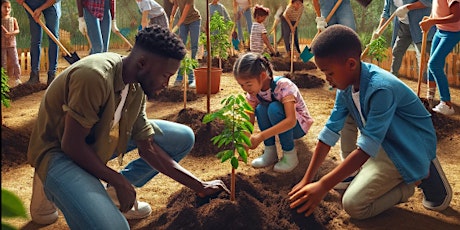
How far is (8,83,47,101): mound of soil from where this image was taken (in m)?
6.61

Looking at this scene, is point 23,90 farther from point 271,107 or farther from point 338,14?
point 271,107

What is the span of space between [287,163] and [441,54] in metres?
2.35

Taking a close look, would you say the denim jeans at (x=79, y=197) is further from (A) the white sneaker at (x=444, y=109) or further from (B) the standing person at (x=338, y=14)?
(B) the standing person at (x=338, y=14)

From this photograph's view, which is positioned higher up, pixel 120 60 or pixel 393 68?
pixel 120 60

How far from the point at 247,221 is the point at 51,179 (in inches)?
40.4

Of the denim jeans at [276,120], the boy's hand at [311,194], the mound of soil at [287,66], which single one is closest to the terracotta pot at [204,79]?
the mound of soil at [287,66]

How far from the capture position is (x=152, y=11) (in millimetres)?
6863

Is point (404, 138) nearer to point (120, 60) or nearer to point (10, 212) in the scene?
point (120, 60)

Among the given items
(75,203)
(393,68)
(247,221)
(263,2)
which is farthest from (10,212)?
(263,2)

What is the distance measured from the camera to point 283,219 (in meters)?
2.78

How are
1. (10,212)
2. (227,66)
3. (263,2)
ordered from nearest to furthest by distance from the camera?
1. (10,212)
2. (227,66)
3. (263,2)

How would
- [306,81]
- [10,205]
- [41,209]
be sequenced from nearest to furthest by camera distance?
1. [10,205]
2. [41,209]
3. [306,81]

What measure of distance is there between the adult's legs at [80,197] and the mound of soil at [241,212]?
2.03 feet

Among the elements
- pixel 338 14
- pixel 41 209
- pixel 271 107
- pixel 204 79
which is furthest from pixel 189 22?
pixel 41 209
